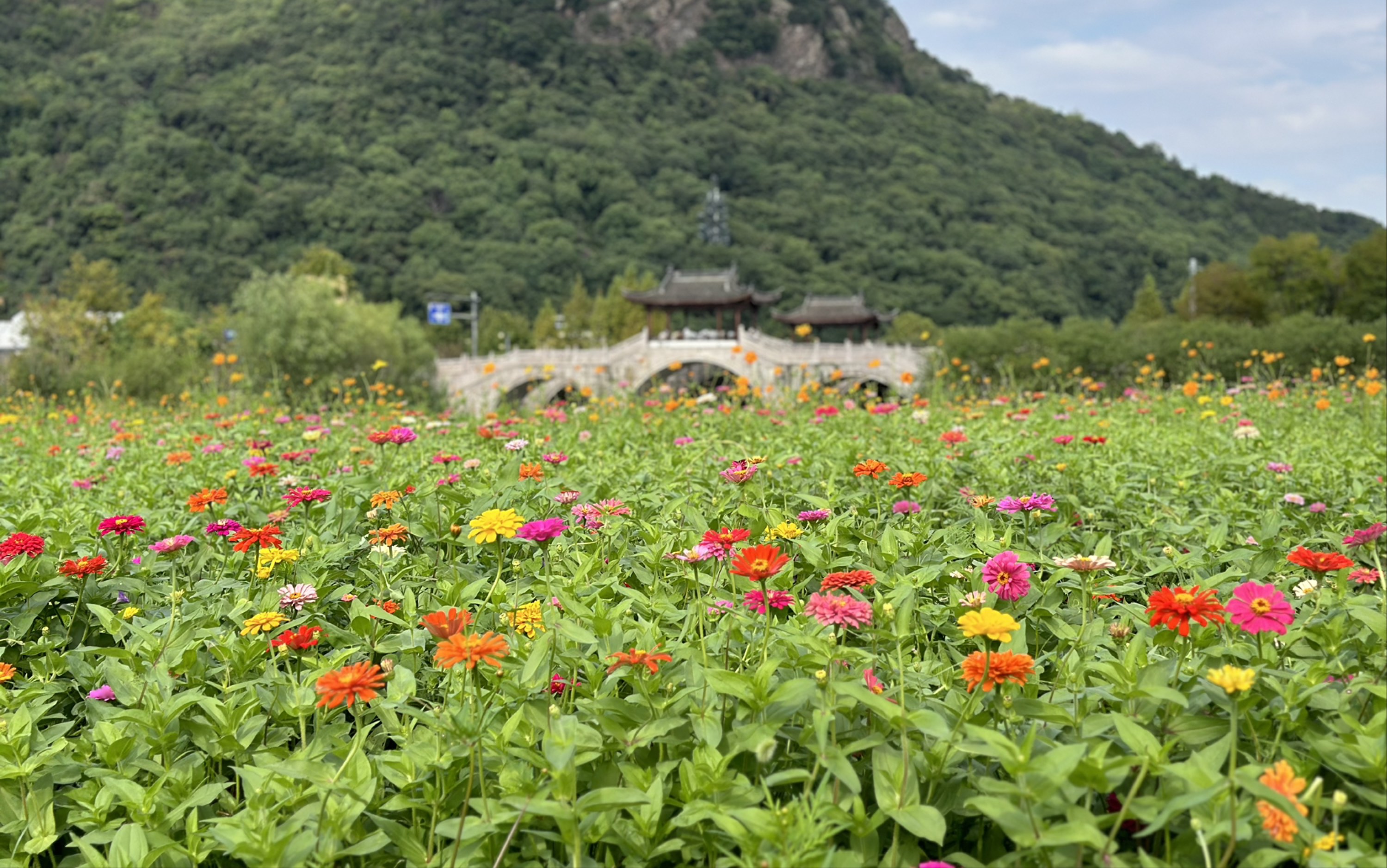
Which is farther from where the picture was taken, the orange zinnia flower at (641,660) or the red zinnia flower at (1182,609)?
the orange zinnia flower at (641,660)

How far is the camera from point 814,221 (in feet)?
290

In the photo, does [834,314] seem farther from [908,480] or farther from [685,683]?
[685,683]

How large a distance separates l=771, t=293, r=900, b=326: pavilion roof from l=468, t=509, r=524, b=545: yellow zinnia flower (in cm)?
4236

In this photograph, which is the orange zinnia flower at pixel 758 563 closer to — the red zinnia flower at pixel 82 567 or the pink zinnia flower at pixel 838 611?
the pink zinnia flower at pixel 838 611

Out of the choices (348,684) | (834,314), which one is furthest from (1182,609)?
(834,314)

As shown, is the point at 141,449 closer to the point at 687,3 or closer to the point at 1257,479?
the point at 1257,479

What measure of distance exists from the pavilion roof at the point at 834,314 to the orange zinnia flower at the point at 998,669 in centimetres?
4274

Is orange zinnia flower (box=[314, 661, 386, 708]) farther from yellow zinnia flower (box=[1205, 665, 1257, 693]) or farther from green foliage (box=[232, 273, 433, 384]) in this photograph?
green foliage (box=[232, 273, 433, 384])

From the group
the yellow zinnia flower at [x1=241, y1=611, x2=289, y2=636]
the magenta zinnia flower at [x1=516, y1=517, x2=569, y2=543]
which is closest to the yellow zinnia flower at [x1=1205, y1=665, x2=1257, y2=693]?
the magenta zinnia flower at [x1=516, y1=517, x2=569, y2=543]

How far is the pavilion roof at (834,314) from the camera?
44.7 meters

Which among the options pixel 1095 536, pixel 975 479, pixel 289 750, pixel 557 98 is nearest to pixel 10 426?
pixel 289 750

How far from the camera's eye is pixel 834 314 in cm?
4544

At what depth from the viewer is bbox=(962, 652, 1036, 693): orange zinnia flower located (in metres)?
1.39

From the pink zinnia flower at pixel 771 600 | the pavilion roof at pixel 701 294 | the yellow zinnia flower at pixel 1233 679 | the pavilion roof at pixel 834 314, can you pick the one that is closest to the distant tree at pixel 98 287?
the pavilion roof at pixel 701 294
